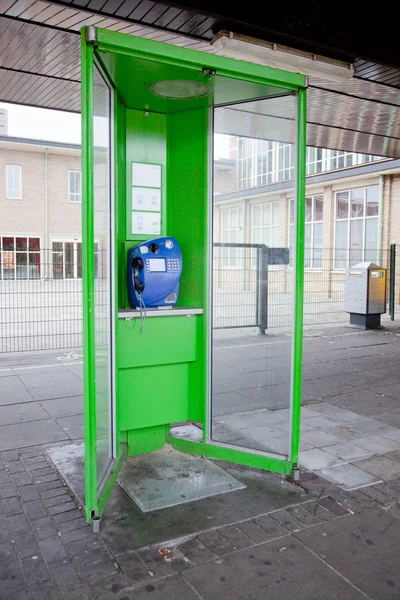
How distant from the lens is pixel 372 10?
511 centimetres

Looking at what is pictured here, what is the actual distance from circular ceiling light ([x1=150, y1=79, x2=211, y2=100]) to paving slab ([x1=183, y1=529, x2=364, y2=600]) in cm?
297

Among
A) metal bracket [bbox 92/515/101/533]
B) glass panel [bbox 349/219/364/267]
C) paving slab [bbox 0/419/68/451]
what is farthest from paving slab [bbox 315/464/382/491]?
glass panel [bbox 349/219/364/267]

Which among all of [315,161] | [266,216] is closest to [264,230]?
[266,216]

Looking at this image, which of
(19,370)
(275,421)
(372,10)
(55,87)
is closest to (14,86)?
(55,87)

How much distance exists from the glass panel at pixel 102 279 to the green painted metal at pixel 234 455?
754 millimetres

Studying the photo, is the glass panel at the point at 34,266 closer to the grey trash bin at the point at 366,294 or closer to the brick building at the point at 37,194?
the grey trash bin at the point at 366,294

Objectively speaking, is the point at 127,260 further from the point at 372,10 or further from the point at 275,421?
the point at 372,10

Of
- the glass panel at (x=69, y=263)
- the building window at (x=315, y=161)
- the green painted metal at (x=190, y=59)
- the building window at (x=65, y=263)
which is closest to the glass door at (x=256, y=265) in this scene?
the green painted metal at (x=190, y=59)

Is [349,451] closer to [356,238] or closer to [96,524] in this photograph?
[96,524]

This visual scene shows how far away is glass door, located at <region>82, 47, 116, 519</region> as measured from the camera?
9.70 feet

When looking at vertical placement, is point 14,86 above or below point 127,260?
above

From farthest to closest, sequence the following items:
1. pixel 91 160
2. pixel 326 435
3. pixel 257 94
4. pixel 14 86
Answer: pixel 14 86 < pixel 326 435 < pixel 257 94 < pixel 91 160

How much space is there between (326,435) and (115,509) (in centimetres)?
227

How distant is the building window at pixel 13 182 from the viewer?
95.7ft
